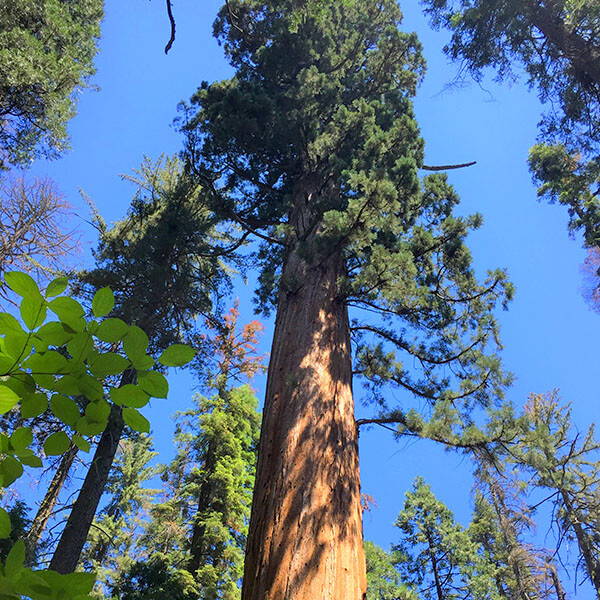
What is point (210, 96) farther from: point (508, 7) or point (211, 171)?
point (508, 7)

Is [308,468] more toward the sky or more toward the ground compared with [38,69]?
more toward the ground

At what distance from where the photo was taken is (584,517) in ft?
34.2

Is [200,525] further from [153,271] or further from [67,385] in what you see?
[67,385]

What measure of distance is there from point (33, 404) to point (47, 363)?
8cm

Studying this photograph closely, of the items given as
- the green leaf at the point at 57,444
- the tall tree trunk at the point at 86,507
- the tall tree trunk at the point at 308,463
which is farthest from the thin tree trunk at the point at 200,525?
the green leaf at the point at 57,444

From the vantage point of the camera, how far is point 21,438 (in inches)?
31.8

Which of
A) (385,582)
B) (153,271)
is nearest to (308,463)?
(153,271)

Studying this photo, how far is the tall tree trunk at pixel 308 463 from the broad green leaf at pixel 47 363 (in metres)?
2.04

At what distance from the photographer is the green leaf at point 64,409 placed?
76 cm

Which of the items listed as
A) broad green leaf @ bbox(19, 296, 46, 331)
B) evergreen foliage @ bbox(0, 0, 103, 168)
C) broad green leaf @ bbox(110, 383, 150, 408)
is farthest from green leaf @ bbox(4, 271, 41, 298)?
evergreen foliage @ bbox(0, 0, 103, 168)

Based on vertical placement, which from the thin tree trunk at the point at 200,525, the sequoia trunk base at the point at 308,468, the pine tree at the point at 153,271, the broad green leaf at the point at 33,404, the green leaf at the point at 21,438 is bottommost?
the green leaf at the point at 21,438

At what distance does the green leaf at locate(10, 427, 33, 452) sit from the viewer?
0.78 m

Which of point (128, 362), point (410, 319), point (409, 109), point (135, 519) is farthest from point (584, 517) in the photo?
point (135, 519)

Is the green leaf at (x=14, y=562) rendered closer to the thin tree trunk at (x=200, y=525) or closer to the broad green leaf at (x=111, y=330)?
the broad green leaf at (x=111, y=330)
